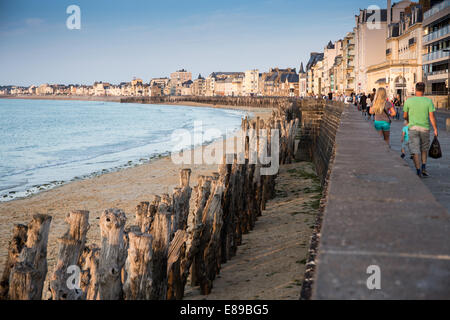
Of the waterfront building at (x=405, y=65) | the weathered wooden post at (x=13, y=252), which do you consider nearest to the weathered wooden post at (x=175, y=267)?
the weathered wooden post at (x=13, y=252)

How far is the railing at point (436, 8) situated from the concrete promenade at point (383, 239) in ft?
153

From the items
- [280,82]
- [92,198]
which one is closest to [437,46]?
[92,198]

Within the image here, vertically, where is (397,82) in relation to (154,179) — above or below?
above

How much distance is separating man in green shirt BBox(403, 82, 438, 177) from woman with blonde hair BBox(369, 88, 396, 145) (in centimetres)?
173

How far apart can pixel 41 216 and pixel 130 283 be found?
946mm

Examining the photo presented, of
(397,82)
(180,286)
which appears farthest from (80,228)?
(397,82)

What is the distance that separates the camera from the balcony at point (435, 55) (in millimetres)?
46338

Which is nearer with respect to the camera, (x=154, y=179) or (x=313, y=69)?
(x=154, y=179)

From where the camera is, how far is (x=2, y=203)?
1471cm

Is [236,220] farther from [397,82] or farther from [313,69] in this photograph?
[313,69]

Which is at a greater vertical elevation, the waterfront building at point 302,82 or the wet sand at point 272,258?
the waterfront building at point 302,82

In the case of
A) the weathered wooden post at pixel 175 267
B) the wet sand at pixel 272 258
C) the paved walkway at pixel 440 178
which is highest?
the paved walkway at pixel 440 178

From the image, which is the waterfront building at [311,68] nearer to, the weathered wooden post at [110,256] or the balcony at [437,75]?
the balcony at [437,75]

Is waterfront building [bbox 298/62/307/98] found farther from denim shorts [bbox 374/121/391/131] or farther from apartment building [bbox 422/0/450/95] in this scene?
denim shorts [bbox 374/121/391/131]
